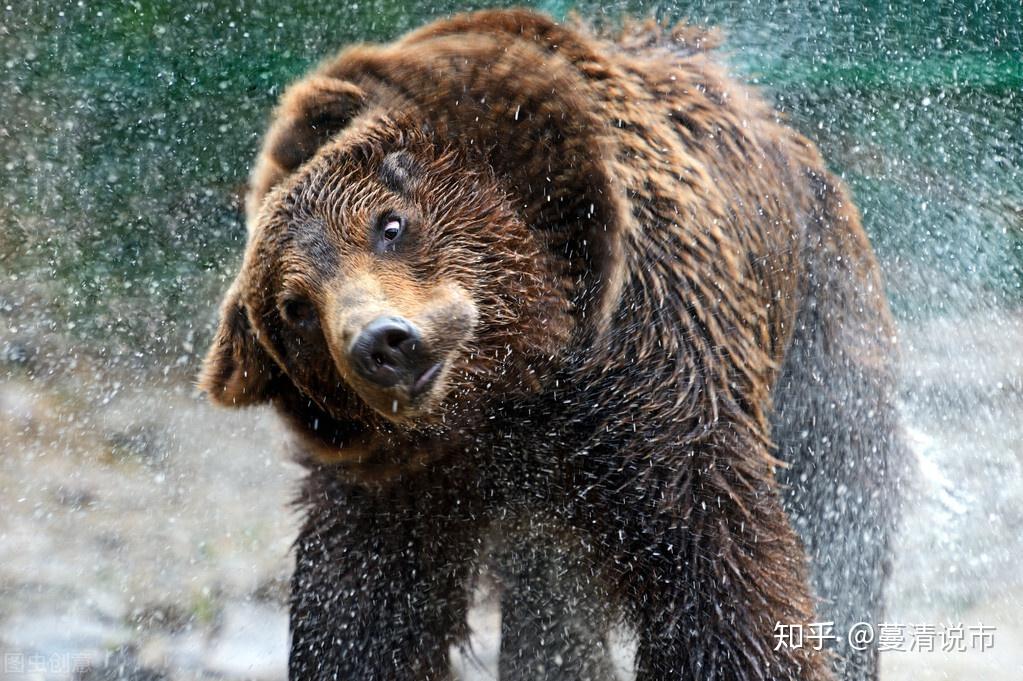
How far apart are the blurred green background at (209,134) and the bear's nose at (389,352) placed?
107 inches

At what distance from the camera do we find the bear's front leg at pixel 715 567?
2.67 m

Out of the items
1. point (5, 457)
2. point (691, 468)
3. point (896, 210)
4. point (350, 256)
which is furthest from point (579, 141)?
point (5, 457)

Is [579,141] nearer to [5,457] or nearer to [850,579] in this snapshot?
[850,579]

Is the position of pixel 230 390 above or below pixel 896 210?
below

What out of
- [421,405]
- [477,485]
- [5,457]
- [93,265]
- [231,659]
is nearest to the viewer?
[421,405]

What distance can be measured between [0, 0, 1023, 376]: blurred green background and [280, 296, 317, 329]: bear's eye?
2.57 m

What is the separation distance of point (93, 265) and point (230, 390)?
3403 millimetres

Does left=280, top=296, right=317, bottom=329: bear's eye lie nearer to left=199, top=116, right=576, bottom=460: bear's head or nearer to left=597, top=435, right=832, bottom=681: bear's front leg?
left=199, top=116, right=576, bottom=460: bear's head

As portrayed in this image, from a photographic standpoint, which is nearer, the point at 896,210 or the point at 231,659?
the point at 231,659

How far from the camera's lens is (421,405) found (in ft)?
8.11

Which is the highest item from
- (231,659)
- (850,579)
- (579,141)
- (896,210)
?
(896,210)

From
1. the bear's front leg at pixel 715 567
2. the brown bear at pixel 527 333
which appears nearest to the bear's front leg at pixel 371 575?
the brown bear at pixel 527 333

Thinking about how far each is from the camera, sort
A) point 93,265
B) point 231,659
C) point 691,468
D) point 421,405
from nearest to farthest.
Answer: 1. point 421,405
2. point 691,468
3. point 231,659
4. point 93,265

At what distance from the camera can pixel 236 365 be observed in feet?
9.07
